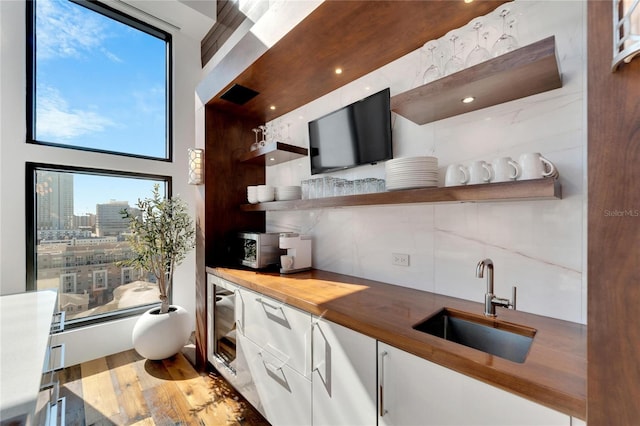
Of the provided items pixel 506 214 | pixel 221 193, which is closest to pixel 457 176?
pixel 506 214

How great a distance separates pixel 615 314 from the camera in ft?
1.96

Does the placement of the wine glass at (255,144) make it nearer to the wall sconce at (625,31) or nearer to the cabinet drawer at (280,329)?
the cabinet drawer at (280,329)

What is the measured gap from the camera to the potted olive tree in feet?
8.41

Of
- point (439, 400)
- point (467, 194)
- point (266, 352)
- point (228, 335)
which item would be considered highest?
point (467, 194)

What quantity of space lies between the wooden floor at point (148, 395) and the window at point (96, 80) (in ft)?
7.13

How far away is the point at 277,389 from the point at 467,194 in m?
1.56

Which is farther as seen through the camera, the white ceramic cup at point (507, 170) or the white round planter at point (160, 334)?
the white round planter at point (160, 334)

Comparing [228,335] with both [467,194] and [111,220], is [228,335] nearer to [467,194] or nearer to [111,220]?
[111,220]

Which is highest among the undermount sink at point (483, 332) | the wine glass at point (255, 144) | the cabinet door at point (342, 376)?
the wine glass at point (255, 144)

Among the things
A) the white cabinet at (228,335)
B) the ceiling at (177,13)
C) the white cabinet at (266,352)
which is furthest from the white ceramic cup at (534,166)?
the ceiling at (177,13)

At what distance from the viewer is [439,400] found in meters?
0.96

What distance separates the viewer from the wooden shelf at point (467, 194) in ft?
3.42

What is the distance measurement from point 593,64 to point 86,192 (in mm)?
3746

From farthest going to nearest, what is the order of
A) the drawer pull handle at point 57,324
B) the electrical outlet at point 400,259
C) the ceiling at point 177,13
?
the ceiling at point 177,13
the electrical outlet at point 400,259
the drawer pull handle at point 57,324
